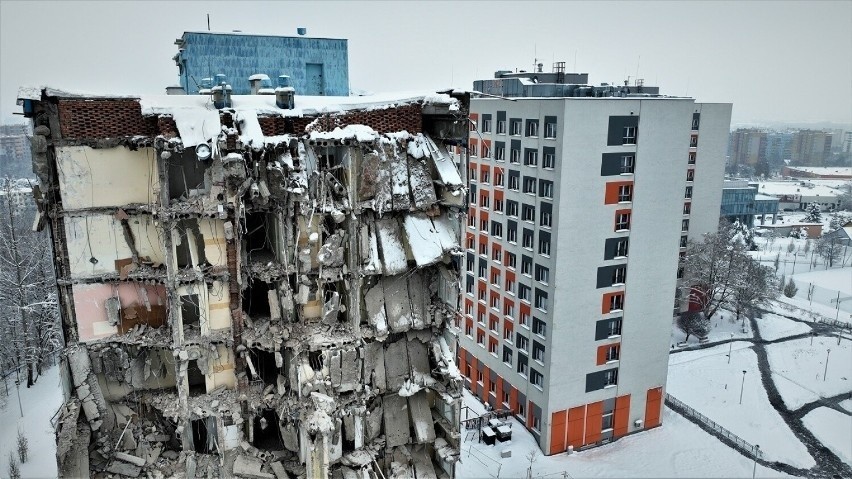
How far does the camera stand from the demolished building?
330 inches

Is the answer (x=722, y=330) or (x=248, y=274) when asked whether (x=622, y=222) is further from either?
(x=722, y=330)

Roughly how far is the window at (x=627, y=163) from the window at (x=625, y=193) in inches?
27.5

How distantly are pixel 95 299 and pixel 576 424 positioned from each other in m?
23.1

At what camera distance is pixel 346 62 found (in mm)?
17609

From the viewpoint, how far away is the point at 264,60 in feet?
55.4

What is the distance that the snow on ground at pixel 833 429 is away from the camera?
26.0 metres

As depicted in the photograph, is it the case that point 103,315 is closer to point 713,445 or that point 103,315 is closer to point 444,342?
point 444,342

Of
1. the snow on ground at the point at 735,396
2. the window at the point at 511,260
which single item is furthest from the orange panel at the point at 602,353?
the snow on ground at the point at 735,396

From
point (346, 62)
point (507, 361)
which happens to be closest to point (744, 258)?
point (507, 361)

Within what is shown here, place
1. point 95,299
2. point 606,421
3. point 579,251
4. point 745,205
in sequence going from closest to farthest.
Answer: point 95,299, point 579,251, point 606,421, point 745,205

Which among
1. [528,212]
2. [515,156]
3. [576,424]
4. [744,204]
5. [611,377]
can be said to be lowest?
[576,424]

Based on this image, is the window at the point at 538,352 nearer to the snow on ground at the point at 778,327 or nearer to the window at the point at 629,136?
the window at the point at 629,136

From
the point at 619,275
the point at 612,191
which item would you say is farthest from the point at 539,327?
the point at 612,191

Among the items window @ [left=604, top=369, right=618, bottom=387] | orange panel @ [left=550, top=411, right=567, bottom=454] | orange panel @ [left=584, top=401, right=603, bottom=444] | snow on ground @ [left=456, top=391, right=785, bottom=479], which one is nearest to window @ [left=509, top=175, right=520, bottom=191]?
window @ [left=604, top=369, right=618, bottom=387]
